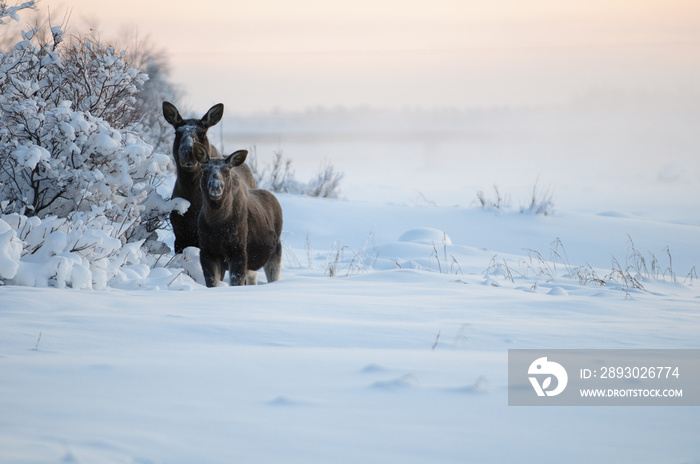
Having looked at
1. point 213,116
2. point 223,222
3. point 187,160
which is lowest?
point 223,222

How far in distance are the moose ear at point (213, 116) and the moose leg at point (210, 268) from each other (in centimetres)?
143

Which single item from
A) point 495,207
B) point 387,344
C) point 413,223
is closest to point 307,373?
point 387,344

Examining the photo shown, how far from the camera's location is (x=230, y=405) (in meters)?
2.62

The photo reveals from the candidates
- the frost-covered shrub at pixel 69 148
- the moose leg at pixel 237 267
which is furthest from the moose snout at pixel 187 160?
the moose leg at pixel 237 267

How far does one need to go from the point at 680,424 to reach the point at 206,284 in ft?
16.1

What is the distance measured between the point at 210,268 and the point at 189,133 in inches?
54.6

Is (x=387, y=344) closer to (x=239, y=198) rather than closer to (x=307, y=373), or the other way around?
(x=307, y=373)

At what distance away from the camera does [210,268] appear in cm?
684

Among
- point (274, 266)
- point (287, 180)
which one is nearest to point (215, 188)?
point (274, 266)

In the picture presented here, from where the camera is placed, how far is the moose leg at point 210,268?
22.3ft

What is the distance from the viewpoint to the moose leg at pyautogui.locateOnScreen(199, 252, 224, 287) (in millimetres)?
6793

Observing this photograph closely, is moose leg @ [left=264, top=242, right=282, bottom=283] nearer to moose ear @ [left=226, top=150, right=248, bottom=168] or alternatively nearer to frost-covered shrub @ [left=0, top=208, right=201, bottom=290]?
moose ear @ [left=226, top=150, right=248, bottom=168]

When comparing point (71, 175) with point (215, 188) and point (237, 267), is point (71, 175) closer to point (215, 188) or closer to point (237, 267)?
point (215, 188)

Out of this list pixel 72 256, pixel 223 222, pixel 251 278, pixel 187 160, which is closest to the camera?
pixel 72 256
